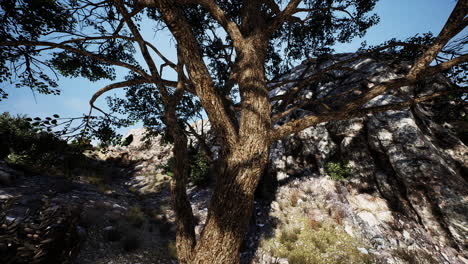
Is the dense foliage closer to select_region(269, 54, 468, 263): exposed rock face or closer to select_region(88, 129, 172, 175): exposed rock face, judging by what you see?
select_region(269, 54, 468, 263): exposed rock face

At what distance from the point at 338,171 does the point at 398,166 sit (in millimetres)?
1481

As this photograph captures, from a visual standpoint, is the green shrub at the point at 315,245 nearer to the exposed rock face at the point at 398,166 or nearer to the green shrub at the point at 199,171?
the exposed rock face at the point at 398,166

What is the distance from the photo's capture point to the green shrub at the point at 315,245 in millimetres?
3426

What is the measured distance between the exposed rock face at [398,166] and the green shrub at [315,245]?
0.75 m

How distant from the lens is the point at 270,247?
12.6ft

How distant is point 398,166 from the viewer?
462cm

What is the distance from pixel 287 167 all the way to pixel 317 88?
4290 millimetres

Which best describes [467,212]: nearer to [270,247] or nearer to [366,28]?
[270,247]

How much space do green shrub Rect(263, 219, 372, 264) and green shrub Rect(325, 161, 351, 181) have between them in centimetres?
178

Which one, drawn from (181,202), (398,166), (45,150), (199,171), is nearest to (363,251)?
(398,166)

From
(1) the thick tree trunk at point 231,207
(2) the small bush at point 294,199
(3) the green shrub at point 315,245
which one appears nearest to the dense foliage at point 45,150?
(1) the thick tree trunk at point 231,207

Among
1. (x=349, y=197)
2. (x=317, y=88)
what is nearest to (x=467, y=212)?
(x=349, y=197)

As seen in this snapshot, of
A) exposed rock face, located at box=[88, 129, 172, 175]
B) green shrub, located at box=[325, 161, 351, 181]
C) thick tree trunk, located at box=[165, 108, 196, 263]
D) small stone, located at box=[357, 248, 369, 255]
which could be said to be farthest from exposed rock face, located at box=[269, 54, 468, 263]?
exposed rock face, located at box=[88, 129, 172, 175]

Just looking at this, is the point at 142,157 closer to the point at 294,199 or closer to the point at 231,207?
the point at 294,199
